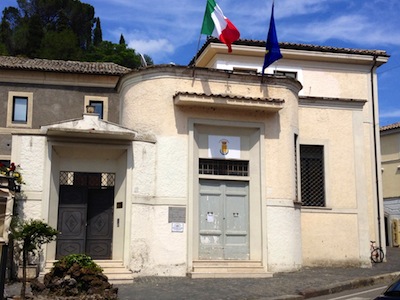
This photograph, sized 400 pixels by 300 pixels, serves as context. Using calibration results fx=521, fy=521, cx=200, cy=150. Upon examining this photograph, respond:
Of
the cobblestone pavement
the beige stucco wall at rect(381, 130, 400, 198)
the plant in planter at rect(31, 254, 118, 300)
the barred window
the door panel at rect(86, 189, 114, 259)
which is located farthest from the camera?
the beige stucco wall at rect(381, 130, 400, 198)

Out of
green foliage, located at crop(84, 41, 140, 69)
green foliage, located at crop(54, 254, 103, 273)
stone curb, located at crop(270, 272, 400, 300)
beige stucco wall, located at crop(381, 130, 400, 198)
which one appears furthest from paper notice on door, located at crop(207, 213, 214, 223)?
green foliage, located at crop(84, 41, 140, 69)

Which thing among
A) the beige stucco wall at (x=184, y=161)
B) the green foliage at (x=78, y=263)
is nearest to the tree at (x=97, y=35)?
the beige stucco wall at (x=184, y=161)

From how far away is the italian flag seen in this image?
16234 millimetres

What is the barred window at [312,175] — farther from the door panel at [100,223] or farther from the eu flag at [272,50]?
the door panel at [100,223]

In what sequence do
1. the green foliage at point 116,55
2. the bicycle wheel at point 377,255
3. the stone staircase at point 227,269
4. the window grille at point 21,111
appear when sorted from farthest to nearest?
the green foliage at point 116,55 → the window grille at point 21,111 → the bicycle wheel at point 377,255 → the stone staircase at point 227,269

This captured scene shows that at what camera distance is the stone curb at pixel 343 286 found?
12.3 metres

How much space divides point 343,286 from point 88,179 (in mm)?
8198

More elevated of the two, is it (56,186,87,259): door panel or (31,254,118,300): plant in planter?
(56,186,87,259): door panel

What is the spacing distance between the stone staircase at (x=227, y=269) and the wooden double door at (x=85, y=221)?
117 inches

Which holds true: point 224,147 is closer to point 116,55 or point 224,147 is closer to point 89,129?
point 89,129

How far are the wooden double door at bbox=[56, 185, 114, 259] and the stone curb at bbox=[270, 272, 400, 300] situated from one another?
639cm

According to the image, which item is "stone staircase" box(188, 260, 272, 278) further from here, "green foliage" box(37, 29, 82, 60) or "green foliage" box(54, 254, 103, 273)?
"green foliage" box(37, 29, 82, 60)

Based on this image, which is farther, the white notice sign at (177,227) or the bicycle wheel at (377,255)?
the bicycle wheel at (377,255)

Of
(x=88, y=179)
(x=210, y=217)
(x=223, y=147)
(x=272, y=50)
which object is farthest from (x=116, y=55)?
(x=210, y=217)
